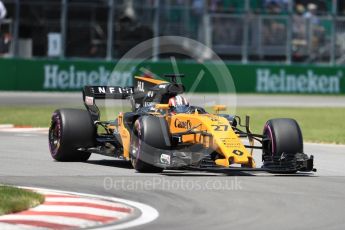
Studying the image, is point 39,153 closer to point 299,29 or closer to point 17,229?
point 17,229

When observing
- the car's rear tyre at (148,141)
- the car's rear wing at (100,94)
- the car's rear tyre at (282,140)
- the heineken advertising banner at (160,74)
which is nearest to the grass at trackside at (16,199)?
the car's rear tyre at (148,141)

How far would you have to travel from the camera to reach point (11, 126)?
22953mm

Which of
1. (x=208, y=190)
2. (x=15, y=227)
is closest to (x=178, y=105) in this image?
(x=208, y=190)

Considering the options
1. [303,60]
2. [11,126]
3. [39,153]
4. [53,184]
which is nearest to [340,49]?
[303,60]

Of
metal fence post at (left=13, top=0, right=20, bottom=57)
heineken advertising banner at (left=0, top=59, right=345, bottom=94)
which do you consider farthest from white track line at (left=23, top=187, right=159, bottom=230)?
metal fence post at (left=13, top=0, right=20, bottom=57)

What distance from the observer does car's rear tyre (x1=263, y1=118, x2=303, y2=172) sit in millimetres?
14109

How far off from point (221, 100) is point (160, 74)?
274 centimetres

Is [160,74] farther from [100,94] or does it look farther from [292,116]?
[100,94]

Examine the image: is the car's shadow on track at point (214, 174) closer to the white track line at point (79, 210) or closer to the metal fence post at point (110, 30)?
the white track line at point (79, 210)

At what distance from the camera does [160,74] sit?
37625mm

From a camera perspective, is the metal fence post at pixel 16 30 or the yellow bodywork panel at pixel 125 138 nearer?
the yellow bodywork panel at pixel 125 138

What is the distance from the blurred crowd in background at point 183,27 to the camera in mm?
37312

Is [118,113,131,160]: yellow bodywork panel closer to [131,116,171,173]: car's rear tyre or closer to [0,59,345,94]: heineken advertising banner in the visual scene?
[131,116,171,173]: car's rear tyre

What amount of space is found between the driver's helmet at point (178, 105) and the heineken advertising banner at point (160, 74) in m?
19.9
